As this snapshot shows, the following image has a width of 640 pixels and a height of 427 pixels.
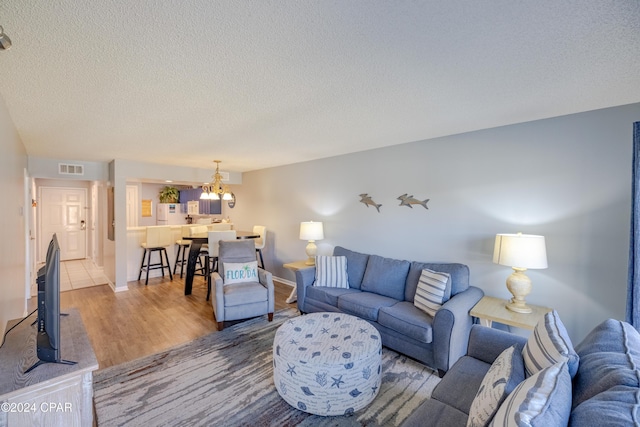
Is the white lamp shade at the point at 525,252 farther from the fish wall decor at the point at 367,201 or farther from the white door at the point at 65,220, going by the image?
the white door at the point at 65,220

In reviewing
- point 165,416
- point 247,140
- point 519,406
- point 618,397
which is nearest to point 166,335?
point 165,416

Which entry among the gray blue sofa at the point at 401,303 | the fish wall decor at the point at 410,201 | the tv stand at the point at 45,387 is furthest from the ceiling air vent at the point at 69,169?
the fish wall decor at the point at 410,201

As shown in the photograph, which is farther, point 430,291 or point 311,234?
point 311,234

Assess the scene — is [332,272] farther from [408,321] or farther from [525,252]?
[525,252]

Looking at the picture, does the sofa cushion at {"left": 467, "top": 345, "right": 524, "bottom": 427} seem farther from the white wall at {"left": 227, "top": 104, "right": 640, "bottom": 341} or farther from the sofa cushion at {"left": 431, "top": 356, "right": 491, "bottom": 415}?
the white wall at {"left": 227, "top": 104, "right": 640, "bottom": 341}

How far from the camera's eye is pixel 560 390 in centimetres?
91

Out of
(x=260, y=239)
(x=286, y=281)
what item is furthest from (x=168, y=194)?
(x=286, y=281)

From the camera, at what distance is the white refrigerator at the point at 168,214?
339 inches

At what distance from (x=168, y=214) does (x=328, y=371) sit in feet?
27.5

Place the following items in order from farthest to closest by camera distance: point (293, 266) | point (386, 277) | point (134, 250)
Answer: point (134, 250) → point (293, 266) → point (386, 277)

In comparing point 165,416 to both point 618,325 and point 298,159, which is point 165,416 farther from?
point 298,159

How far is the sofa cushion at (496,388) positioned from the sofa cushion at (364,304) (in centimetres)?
157

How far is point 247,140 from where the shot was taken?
3.35 metres

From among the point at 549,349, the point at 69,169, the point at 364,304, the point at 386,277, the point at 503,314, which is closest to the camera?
the point at 549,349
